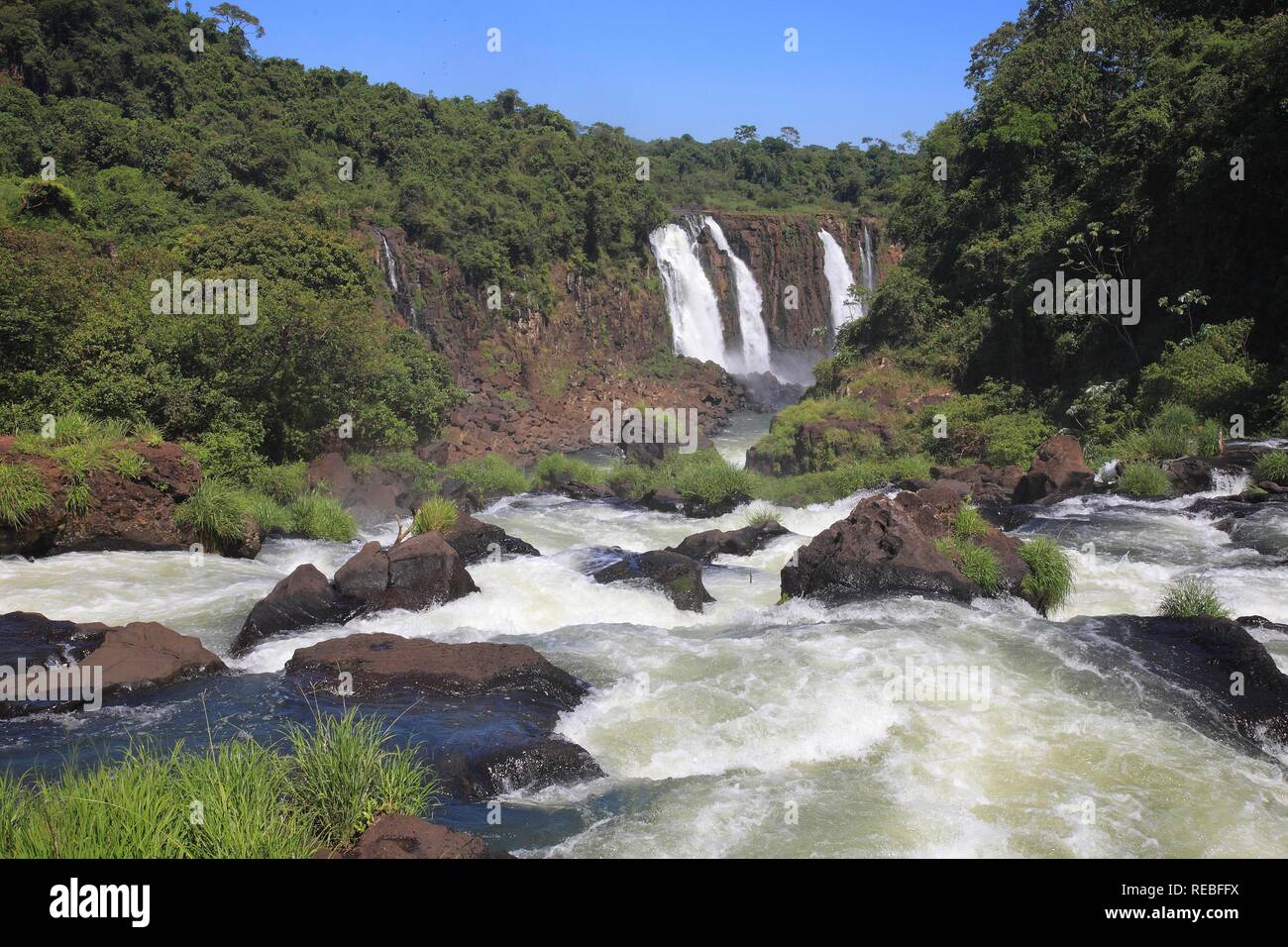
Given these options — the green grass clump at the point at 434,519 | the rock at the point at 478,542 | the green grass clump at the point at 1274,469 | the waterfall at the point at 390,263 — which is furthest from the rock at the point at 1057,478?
the waterfall at the point at 390,263

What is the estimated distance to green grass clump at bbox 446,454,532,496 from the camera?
85.8 feet

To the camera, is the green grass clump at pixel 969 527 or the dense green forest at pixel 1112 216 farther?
the dense green forest at pixel 1112 216

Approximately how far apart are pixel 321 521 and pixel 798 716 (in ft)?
42.9

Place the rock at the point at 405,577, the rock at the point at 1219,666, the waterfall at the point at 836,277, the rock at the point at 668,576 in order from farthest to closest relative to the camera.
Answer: the waterfall at the point at 836,277
the rock at the point at 668,576
the rock at the point at 405,577
the rock at the point at 1219,666

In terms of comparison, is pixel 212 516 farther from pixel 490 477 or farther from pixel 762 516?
pixel 762 516

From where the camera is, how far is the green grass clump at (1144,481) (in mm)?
19500

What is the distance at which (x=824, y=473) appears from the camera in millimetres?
25859

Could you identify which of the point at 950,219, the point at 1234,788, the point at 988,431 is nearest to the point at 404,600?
the point at 1234,788

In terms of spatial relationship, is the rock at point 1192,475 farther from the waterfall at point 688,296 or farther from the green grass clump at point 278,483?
the waterfall at point 688,296

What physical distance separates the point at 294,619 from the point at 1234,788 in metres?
10.9

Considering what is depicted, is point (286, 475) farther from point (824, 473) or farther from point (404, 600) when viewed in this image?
point (824, 473)

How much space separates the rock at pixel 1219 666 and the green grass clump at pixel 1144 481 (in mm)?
8786

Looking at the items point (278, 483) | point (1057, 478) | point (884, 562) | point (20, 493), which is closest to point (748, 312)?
point (1057, 478)

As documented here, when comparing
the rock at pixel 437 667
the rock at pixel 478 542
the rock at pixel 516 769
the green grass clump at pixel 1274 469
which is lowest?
the rock at pixel 516 769
